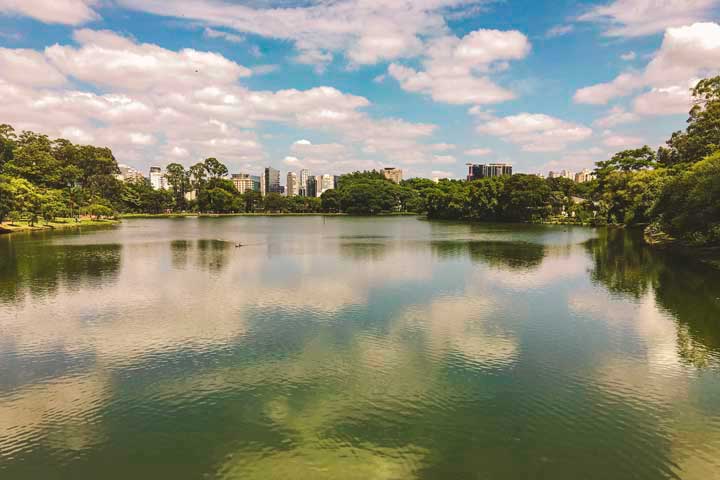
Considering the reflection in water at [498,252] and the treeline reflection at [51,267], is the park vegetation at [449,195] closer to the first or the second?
the reflection in water at [498,252]

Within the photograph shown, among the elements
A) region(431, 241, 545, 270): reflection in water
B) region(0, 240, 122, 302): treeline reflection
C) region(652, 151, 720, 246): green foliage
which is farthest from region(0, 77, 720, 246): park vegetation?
region(0, 240, 122, 302): treeline reflection

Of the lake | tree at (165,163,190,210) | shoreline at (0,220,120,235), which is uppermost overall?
tree at (165,163,190,210)

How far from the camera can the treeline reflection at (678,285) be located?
16.7 m

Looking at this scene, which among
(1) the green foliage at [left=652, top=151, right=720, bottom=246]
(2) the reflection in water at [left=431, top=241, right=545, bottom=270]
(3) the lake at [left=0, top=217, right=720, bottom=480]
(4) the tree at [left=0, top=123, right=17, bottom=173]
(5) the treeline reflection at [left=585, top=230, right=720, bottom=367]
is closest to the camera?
(3) the lake at [left=0, top=217, right=720, bottom=480]

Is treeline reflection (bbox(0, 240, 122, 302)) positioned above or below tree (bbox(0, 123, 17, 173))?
below

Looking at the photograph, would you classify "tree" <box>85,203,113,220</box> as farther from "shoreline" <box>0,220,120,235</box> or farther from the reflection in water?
the reflection in water

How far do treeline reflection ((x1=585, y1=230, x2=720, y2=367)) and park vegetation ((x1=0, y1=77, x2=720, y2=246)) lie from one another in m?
3.63

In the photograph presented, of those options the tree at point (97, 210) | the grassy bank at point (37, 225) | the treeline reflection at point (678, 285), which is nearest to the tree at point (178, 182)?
the tree at point (97, 210)

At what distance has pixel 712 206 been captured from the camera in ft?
100.0

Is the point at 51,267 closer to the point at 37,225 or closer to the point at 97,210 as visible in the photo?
the point at 37,225

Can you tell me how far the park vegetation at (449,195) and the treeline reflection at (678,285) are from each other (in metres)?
3.63

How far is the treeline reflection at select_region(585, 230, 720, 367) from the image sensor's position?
16.7 meters

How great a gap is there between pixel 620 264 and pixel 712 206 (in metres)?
7.24

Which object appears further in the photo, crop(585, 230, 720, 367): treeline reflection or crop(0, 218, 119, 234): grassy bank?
crop(0, 218, 119, 234): grassy bank
